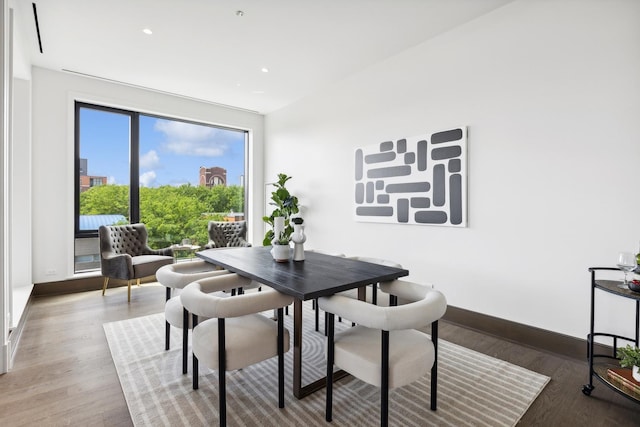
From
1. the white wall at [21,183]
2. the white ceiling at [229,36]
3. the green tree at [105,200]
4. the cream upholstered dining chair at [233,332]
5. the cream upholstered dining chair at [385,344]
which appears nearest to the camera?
the cream upholstered dining chair at [385,344]

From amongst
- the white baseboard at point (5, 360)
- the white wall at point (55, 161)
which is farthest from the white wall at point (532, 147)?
the white wall at point (55, 161)

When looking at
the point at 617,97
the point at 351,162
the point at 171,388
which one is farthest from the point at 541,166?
the point at 171,388

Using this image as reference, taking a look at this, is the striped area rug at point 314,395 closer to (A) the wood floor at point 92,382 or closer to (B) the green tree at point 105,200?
(A) the wood floor at point 92,382

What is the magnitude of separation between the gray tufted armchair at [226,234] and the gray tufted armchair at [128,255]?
0.79 m

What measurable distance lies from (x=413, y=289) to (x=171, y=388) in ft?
5.67

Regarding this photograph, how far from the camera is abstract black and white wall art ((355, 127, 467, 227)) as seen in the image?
3207 mm

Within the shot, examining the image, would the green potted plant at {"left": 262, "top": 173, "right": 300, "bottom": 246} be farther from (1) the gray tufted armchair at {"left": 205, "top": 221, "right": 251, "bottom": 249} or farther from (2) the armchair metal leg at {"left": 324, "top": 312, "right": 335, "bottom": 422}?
(2) the armchair metal leg at {"left": 324, "top": 312, "right": 335, "bottom": 422}

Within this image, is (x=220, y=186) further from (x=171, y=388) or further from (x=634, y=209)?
(x=634, y=209)

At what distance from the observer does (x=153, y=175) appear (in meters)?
5.26

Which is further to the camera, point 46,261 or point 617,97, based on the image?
point 46,261

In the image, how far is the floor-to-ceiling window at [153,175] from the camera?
4680 mm

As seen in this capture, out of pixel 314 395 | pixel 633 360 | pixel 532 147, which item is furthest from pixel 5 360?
pixel 532 147

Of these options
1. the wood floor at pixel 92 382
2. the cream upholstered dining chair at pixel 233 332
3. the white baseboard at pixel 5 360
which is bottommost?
the wood floor at pixel 92 382

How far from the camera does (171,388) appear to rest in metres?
2.09
